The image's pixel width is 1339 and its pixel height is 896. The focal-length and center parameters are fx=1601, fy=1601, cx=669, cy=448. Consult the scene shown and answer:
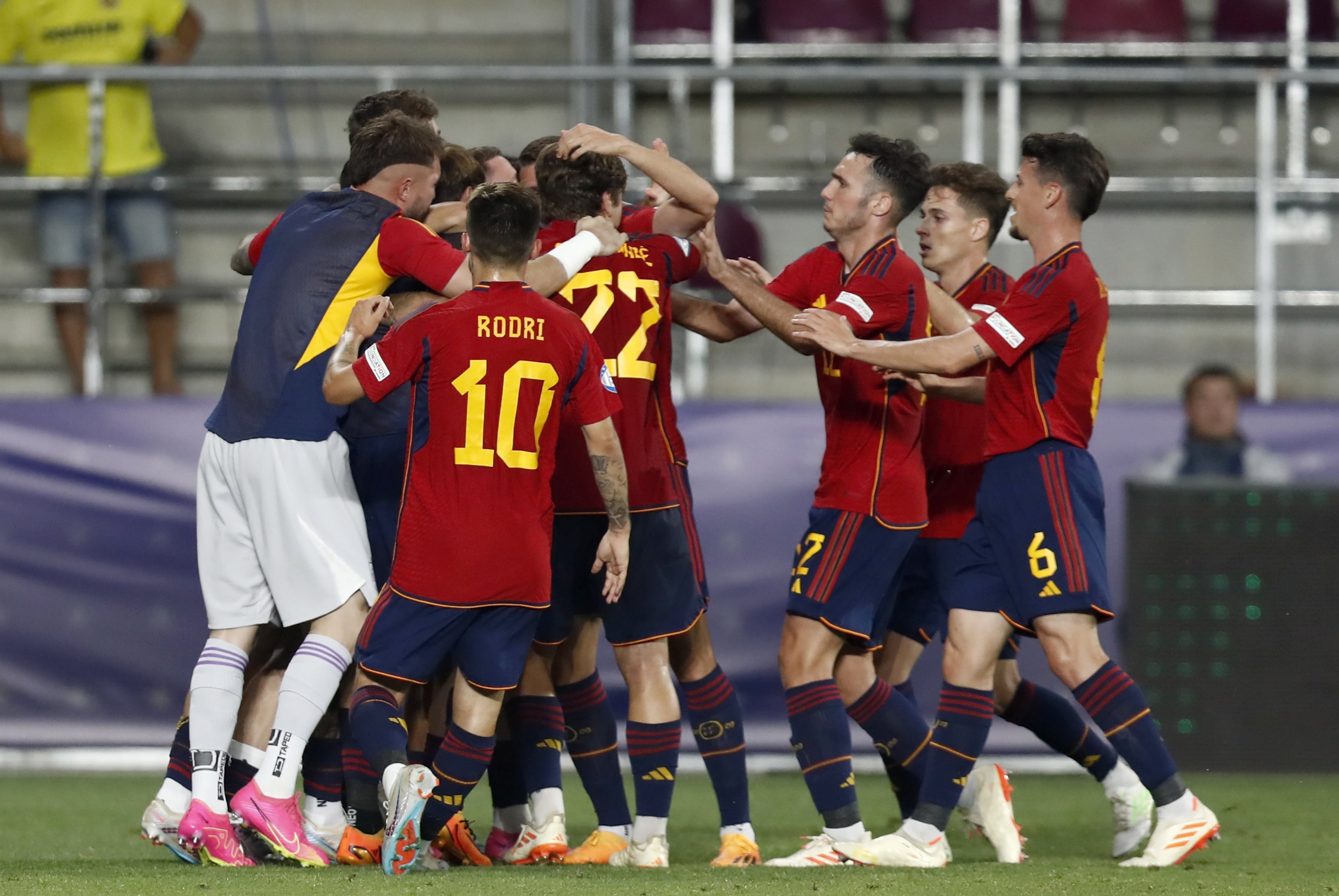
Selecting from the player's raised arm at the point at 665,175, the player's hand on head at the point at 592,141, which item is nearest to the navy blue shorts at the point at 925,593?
the player's raised arm at the point at 665,175

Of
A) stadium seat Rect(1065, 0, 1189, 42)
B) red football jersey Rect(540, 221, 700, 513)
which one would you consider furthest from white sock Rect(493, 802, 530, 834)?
stadium seat Rect(1065, 0, 1189, 42)

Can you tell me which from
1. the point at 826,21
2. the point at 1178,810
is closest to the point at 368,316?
the point at 1178,810

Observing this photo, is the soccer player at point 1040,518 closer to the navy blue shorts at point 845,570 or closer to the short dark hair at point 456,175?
the navy blue shorts at point 845,570

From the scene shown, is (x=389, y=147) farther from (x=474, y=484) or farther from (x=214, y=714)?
(x=214, y=714)

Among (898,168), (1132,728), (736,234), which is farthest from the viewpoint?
(736,234)

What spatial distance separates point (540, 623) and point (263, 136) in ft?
21.1

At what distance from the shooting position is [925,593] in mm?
6191

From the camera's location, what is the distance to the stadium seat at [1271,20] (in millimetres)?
10547

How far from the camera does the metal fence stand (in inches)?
341

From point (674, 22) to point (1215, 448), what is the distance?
15.7 feet

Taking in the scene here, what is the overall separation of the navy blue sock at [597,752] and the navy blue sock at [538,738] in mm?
61

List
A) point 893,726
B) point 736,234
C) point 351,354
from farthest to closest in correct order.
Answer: point 736,234 → point 893,726 → point 351,354

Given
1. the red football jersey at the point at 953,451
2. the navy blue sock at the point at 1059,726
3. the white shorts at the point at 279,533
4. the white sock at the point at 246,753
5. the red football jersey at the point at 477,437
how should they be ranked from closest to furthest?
the red football jersey at the point at 477,437
the white shorts at the point at 279,533
the white sock at the point at 246,753
the navy blue sock at the point at 1059,726
the red football jersey at the point at 953,451

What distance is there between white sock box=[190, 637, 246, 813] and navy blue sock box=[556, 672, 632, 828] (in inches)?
44.1
